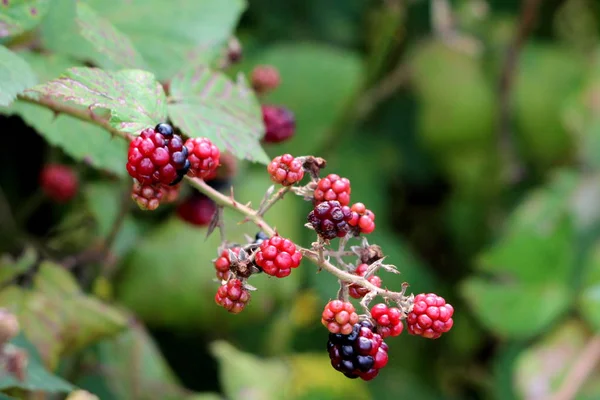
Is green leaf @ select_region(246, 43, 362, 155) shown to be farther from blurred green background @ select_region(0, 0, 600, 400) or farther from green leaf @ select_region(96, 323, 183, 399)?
green leaf @ select_region(96, 323, 183, 399)

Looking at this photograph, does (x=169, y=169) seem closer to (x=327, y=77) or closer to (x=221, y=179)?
(x=221, y=179)

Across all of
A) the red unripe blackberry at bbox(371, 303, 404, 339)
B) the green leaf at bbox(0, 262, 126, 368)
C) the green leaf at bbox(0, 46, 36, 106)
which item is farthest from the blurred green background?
the red unripe blackberry at bbox(371, 303, 404, 339)

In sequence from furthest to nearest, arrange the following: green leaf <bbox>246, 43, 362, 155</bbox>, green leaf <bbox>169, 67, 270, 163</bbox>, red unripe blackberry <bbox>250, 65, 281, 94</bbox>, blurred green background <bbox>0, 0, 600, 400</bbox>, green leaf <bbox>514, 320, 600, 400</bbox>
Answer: green leaf <bbox>246, 43, 362, 155</bbox>
green leaf <bbox>514, 320, 600, 400</bbox>
blurred green background <bbox>0, 0, 600, 400</bbox>
red unripe blackberry <bbox>250, 65, 281, 94</bbox>
green leaf <bbox>169, 67, 270, 163</bbox>

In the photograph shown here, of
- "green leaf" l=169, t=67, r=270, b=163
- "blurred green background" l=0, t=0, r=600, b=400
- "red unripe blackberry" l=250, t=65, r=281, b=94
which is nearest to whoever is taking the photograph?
"green leaf" l=169, t=67, r=270, b=163

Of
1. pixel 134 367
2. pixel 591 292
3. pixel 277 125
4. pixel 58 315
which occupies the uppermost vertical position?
pixel 277 125

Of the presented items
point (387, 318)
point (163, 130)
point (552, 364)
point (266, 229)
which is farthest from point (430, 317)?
point (552, 364)

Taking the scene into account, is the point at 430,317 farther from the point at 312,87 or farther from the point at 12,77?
the point at 312,87

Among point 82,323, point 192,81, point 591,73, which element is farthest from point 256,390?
point 591,73
